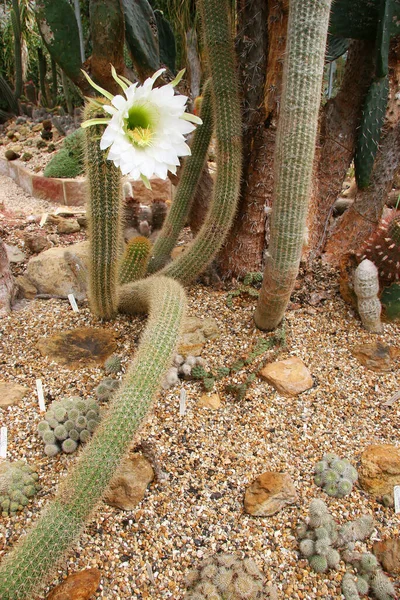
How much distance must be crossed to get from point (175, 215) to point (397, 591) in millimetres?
1927

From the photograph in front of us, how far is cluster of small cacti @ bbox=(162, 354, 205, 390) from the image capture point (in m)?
2.06

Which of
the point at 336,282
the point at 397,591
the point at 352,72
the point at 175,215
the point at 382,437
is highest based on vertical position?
the point at 352,72

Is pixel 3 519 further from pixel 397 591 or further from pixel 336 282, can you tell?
pixel 336 282

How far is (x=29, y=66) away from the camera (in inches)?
452

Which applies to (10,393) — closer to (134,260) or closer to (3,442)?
(3,442)

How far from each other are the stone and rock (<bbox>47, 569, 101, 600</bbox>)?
914 mm

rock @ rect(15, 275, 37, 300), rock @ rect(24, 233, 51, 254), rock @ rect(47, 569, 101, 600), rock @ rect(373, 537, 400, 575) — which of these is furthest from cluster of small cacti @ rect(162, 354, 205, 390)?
rock @ rect(24, 233, 51, 254)

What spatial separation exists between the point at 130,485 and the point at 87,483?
307 mm

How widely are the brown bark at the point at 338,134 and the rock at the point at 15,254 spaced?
1816 mm

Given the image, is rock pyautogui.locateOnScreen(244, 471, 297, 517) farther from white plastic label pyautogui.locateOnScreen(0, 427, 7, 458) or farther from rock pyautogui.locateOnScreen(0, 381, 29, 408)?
rock pyautogui.locateOnScreen(0, 381, 29, 408)

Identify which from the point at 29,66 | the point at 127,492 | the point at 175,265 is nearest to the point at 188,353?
the point at 175,265

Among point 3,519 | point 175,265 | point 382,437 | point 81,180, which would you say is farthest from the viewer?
point 81,180

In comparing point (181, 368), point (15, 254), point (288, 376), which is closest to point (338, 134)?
point (288, 376)

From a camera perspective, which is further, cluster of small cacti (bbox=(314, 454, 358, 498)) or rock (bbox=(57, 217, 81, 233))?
rock (bbox=(57, 217, 81, 233))
